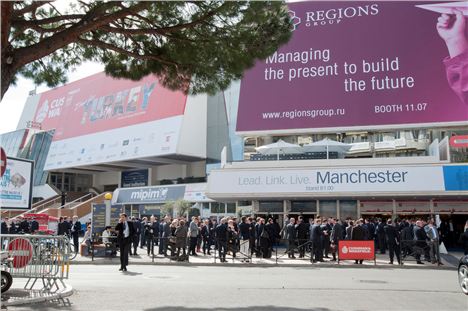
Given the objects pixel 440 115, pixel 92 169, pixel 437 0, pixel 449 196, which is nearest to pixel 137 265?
pixel 449 196

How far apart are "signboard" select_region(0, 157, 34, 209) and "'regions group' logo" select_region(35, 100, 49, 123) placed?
4835 cm

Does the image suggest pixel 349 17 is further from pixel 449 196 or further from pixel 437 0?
pixel 449 196

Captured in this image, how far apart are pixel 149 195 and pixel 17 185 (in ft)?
93.3

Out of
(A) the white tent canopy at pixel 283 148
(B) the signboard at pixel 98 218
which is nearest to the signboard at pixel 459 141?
(A) the white tent canopy at pixel 283 148

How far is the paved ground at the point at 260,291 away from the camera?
9.09 meters

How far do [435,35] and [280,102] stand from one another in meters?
10.7

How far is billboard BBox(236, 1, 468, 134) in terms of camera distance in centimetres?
3033

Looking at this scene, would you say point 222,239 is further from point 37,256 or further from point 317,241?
point 37,256

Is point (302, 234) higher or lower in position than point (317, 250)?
higher

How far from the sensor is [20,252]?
10180 millimetres

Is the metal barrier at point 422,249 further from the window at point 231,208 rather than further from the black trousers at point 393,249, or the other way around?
the window at point 231,208

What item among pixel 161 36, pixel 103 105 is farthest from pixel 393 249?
pixel 103 105

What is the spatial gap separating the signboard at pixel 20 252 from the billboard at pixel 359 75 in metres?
21.8

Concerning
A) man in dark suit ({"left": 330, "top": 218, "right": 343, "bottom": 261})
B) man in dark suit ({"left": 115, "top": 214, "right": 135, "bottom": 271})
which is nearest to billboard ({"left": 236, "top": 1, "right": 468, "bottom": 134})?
man in dark suit ({"left": 330, "top": 218, "right": 343, "bottom": 261})
